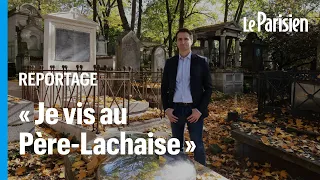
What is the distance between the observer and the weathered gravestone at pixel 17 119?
4.59 meters

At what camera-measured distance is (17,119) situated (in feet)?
15.3

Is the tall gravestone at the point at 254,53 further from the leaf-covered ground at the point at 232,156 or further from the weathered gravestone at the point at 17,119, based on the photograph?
the weathered gravestone at the point at 17,119

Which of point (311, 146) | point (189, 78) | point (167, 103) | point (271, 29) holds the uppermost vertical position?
point (271, 29)

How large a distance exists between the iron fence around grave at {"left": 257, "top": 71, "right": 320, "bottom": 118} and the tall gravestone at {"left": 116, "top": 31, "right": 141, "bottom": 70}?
249 inches

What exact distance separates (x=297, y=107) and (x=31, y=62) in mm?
15821

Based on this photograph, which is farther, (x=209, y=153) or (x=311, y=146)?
(x=209, y=153)

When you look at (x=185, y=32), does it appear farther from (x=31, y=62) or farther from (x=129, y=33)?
(x=31, y=62)

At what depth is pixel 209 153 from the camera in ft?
15.6

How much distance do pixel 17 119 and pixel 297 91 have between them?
6.69 m

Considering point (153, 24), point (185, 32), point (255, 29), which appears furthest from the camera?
point (153, 24)

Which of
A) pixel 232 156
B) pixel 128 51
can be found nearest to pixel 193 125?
pixel 232 156

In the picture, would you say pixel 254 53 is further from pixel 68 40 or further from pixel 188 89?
pixel 188 89

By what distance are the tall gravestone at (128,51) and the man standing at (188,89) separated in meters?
8.53

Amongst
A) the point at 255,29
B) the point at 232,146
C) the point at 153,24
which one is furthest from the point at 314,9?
the point at 232,146
